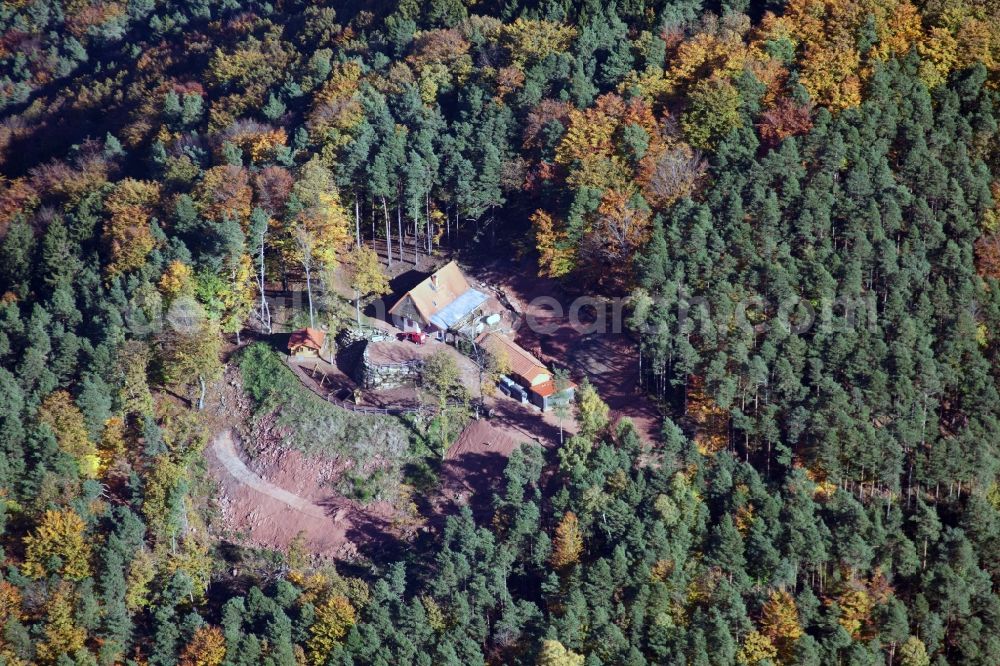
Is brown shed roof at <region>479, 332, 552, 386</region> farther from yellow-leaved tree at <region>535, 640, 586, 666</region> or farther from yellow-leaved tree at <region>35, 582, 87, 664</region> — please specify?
yellow-leaved tree at <region>35, 582, 87, 664</region>

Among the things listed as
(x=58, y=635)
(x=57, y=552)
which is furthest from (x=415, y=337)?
(x=58, y=635)

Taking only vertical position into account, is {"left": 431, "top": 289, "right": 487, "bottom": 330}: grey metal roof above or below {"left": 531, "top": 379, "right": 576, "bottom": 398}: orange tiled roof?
above

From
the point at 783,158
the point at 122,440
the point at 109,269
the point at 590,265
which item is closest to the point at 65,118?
the point at 109,269

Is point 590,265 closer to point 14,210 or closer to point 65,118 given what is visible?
point 14,210

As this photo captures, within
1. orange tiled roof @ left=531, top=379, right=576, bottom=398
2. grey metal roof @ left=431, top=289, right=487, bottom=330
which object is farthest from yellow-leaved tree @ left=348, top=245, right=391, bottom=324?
orange tiled roof @ left=531, top=379, right=576, bottom=398

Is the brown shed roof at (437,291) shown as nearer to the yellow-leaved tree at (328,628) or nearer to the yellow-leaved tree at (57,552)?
the yellow-leaved tree at (328,628)

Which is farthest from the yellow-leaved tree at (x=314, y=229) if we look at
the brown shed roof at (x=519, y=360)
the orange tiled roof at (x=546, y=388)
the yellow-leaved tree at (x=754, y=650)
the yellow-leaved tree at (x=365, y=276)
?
the yellow-leaved tree at (x=754, y=650)
